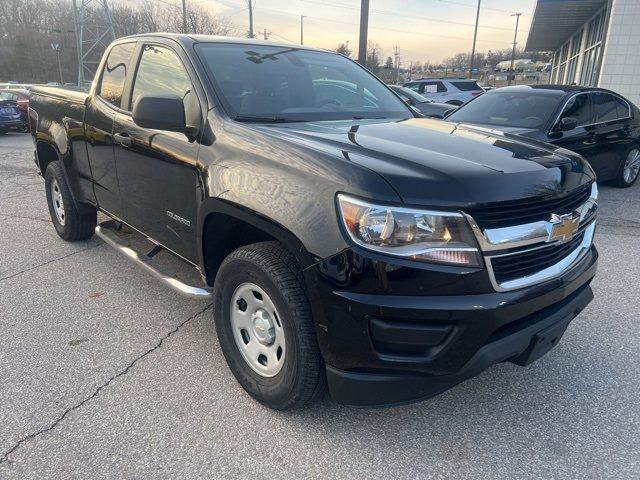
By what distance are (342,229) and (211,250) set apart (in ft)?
3.75

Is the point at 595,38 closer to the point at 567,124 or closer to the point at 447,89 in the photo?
the point at 447,89

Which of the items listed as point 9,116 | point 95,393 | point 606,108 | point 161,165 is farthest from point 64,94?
point 9,116

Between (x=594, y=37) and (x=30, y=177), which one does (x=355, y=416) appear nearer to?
Answer: (x=30, y=177)

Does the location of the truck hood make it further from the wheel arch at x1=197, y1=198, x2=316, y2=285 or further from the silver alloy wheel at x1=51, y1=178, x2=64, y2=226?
the silver alloy wheel at x1=51, y1=178, x2=64, y2=226

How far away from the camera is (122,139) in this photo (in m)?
3.45

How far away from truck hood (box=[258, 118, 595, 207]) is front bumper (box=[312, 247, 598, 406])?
32cm

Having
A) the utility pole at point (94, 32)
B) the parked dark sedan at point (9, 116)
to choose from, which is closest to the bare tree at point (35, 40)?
the utility pole at point (94, 32)

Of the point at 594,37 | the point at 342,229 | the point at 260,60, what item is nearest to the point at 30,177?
the point at 260,60

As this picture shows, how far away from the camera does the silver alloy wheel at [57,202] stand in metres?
4.95

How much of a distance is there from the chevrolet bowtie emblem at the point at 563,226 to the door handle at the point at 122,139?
2687 millimetres

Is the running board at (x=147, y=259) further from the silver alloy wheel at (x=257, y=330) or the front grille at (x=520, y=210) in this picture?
the front grille at (x=520, y=210)

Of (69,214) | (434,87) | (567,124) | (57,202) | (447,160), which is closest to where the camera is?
(447,160)

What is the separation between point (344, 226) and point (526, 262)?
812 mm

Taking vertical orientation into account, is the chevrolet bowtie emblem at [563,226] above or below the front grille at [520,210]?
below
